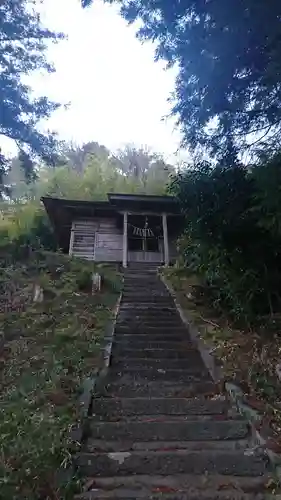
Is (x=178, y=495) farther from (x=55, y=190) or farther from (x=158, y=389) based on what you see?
(x=55, y=190)

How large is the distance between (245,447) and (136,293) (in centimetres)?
710

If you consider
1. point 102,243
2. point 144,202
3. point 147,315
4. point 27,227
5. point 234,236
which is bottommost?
point 147,315

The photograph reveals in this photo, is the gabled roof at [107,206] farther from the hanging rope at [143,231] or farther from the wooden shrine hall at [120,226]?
the hanging rope at [143,231]

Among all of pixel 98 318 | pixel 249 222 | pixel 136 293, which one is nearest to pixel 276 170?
pixel 249 222

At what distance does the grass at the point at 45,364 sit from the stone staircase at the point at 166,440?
0.95ft

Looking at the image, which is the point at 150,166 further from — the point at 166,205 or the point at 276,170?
the point at 276,170

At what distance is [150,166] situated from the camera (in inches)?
1215

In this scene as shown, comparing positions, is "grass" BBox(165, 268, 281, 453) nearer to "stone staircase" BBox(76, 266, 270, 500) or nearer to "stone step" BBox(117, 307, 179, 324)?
"stone staircase" BBox(76, 266, 270, 500)

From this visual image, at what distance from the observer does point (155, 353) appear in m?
6.41

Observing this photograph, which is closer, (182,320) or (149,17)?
(149,17)

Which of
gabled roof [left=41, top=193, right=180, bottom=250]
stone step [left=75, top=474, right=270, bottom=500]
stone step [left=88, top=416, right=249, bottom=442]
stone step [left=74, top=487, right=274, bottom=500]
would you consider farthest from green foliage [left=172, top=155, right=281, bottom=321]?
gabled roof [left=41, top=193, right=180, bottom=250]

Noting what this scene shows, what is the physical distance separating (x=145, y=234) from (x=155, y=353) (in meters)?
12.5

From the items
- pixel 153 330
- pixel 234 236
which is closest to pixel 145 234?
pixel 153 330

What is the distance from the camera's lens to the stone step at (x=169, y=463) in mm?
3404
